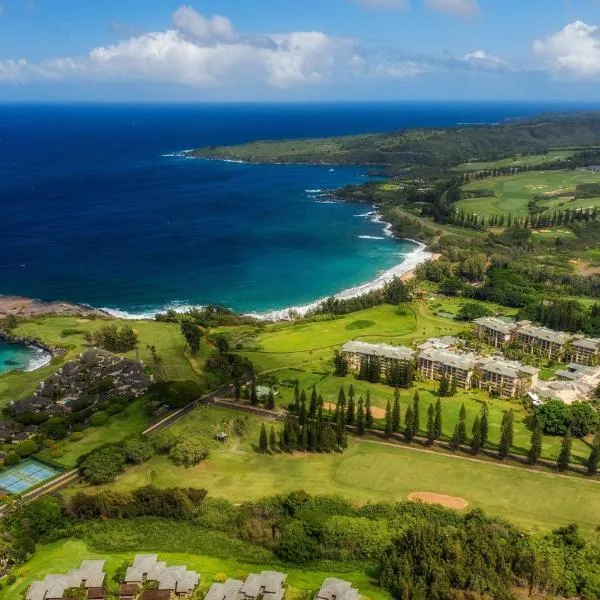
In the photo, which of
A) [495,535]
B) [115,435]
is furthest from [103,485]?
[495,535]

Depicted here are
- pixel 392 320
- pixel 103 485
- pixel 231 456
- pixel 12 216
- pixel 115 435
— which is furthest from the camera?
pixel 12 216

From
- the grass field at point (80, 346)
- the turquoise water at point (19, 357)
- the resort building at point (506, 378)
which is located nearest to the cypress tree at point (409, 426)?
the resort building at point (506, 378)

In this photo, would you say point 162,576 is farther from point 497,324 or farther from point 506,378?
point 497,324

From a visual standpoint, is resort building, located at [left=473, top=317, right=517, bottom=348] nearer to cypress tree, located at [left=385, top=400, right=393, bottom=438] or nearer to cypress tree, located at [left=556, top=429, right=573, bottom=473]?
cypress tree, located at [left=385, top=400, right=393, bottom=438]

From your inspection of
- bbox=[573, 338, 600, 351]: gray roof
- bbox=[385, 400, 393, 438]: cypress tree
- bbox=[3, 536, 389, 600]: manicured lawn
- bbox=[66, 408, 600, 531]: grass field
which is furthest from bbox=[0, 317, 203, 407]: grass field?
bbox=[573, 338, 600, 351]: gray roof

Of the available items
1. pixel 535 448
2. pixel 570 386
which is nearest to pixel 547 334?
pixel 570 386

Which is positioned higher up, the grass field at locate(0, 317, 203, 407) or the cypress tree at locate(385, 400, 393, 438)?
the cypress tree at locate(385, 400, 393, 438)

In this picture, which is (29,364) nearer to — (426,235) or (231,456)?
(231,456)
